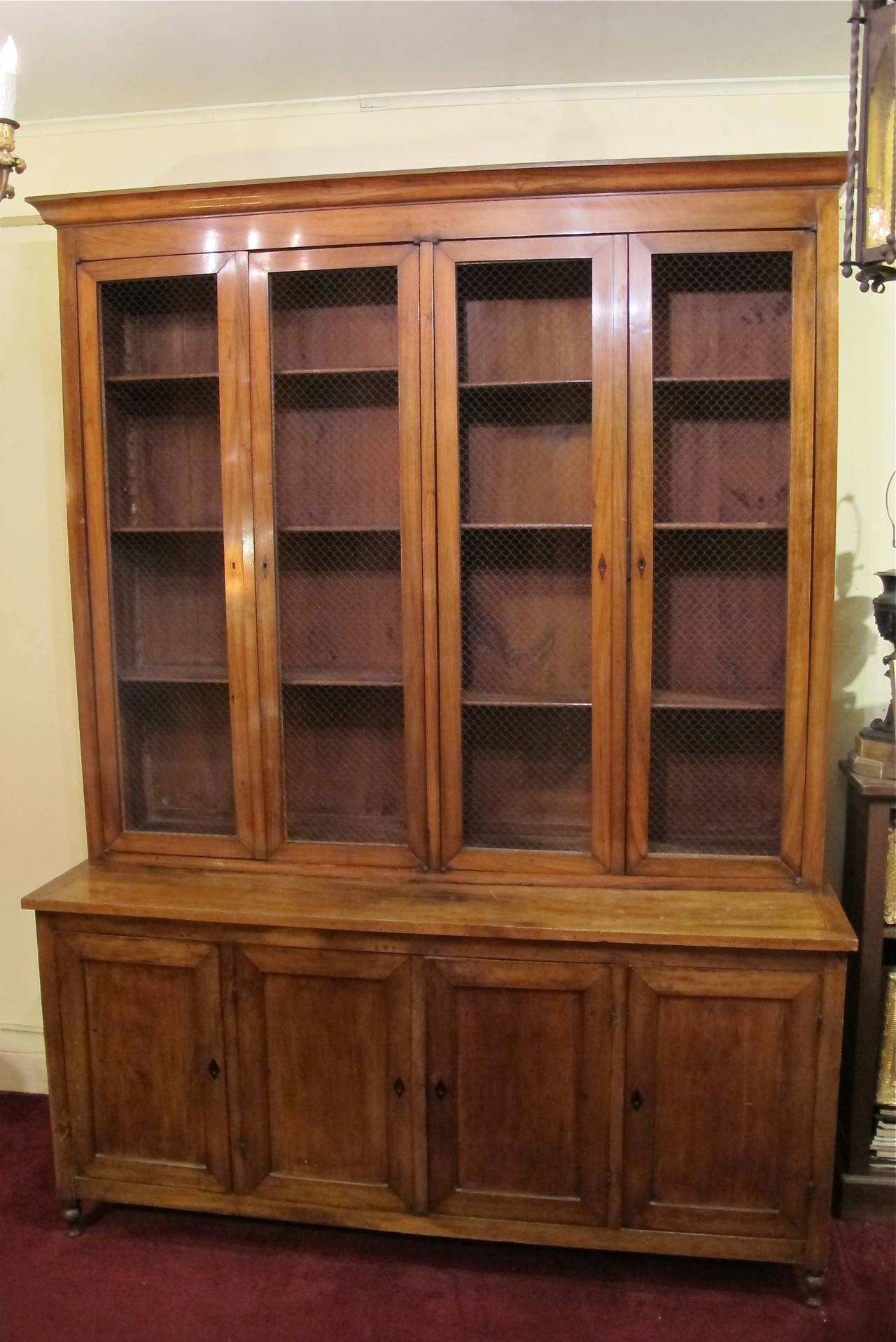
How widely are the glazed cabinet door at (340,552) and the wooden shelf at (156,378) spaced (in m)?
0.15

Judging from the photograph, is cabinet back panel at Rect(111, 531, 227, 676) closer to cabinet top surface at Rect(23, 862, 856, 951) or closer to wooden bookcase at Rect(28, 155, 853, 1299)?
wooden bookcase at Rect(28, 155, 853, 1299)

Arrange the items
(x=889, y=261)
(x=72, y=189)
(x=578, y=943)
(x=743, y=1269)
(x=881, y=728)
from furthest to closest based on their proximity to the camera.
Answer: (x=72, y=189), (x=881, y=728), (x=743, y=1269), (x=578, y=943), (x=889, y=261)

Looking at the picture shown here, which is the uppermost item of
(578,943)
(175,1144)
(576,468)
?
(576,468)

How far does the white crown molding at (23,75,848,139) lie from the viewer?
2.30 meters

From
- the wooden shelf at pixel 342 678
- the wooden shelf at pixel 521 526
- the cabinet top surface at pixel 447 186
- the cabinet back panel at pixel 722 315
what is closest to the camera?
the cabinet top surface at pixel 447 186

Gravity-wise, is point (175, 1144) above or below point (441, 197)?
below

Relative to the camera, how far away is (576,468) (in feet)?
7.10

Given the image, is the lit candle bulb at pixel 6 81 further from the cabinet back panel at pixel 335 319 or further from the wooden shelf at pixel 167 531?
the wooden shelf at pixel 167 531

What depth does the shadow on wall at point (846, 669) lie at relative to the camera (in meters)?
2.41

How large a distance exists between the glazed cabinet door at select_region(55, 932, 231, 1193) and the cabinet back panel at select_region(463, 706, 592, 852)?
0.74 meters

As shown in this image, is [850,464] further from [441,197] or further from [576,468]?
[441,197]

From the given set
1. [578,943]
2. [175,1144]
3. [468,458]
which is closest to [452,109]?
[468,458]

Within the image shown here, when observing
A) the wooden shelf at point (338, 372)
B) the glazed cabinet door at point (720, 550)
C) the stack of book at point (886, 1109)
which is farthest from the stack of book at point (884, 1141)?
the wooden shelf at point (338, 372)

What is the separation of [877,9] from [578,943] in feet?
5.54
